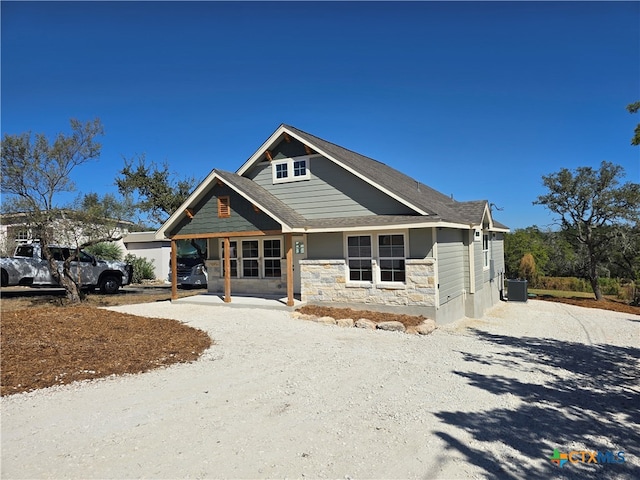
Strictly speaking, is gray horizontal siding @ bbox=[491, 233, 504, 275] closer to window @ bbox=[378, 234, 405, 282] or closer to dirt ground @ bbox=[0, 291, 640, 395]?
window @ bbox=[378, 234, 405, 282]

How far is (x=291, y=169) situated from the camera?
14617 millimetres

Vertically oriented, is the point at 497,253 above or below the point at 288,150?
below

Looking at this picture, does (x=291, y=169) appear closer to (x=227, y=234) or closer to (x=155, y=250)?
(x=227, y=234)

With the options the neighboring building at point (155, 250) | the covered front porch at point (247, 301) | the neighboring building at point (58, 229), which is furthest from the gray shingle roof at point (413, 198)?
the neighboring building at point (155, 250)

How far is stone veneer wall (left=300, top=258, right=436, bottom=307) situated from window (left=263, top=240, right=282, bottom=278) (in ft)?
6.97

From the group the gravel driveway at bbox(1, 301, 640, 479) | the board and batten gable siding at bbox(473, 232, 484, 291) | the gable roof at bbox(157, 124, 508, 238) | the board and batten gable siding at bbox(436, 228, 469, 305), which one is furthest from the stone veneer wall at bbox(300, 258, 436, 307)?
the board and batten gable siding at bbox(473, 232, 484, 291)

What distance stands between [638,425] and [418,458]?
307 centimetres

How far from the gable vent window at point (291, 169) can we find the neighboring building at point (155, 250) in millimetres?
15812

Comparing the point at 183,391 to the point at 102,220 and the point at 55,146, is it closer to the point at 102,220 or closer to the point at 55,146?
the point at 102,220

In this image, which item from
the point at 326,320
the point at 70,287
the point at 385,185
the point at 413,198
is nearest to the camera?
the point at 326,320

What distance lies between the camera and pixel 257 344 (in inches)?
344

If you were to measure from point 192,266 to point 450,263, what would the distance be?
626 inches

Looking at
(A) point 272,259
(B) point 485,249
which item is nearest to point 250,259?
(A) point 272,259

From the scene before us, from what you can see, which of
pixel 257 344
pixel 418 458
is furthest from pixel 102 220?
pixel 418 458
